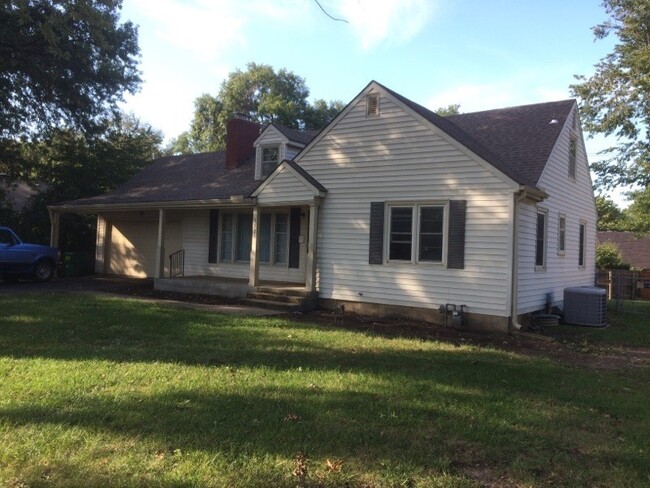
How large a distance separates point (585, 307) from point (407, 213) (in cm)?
506

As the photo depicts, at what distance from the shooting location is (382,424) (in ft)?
15.1

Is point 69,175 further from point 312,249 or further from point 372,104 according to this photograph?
point 372,104

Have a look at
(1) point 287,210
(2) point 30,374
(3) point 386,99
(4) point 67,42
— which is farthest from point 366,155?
(4) point 67,42

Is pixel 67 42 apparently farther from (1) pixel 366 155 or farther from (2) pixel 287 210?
(1) pixel 366 155

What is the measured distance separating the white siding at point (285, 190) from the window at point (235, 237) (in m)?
2.43

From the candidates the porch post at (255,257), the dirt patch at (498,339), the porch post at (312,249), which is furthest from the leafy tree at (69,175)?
the porch post at (312,249)

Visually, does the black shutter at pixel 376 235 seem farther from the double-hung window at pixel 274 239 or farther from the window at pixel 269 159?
the window at pixel 269 159

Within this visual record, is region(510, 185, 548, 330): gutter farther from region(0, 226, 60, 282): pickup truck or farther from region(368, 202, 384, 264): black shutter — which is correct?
region(0, 226, 60, 282): pickup truck

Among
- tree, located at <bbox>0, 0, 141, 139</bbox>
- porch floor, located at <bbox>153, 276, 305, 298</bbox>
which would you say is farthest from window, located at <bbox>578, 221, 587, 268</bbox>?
tree, located at <bbox>0, 0, 141, 139</bbox>

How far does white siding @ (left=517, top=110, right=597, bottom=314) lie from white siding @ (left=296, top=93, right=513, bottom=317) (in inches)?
34.4

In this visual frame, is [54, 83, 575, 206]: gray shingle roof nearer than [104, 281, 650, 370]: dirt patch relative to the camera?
No

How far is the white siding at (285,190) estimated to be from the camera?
43.2 ft

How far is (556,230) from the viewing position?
13781mm

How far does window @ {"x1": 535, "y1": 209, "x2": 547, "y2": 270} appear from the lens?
12.6 m
